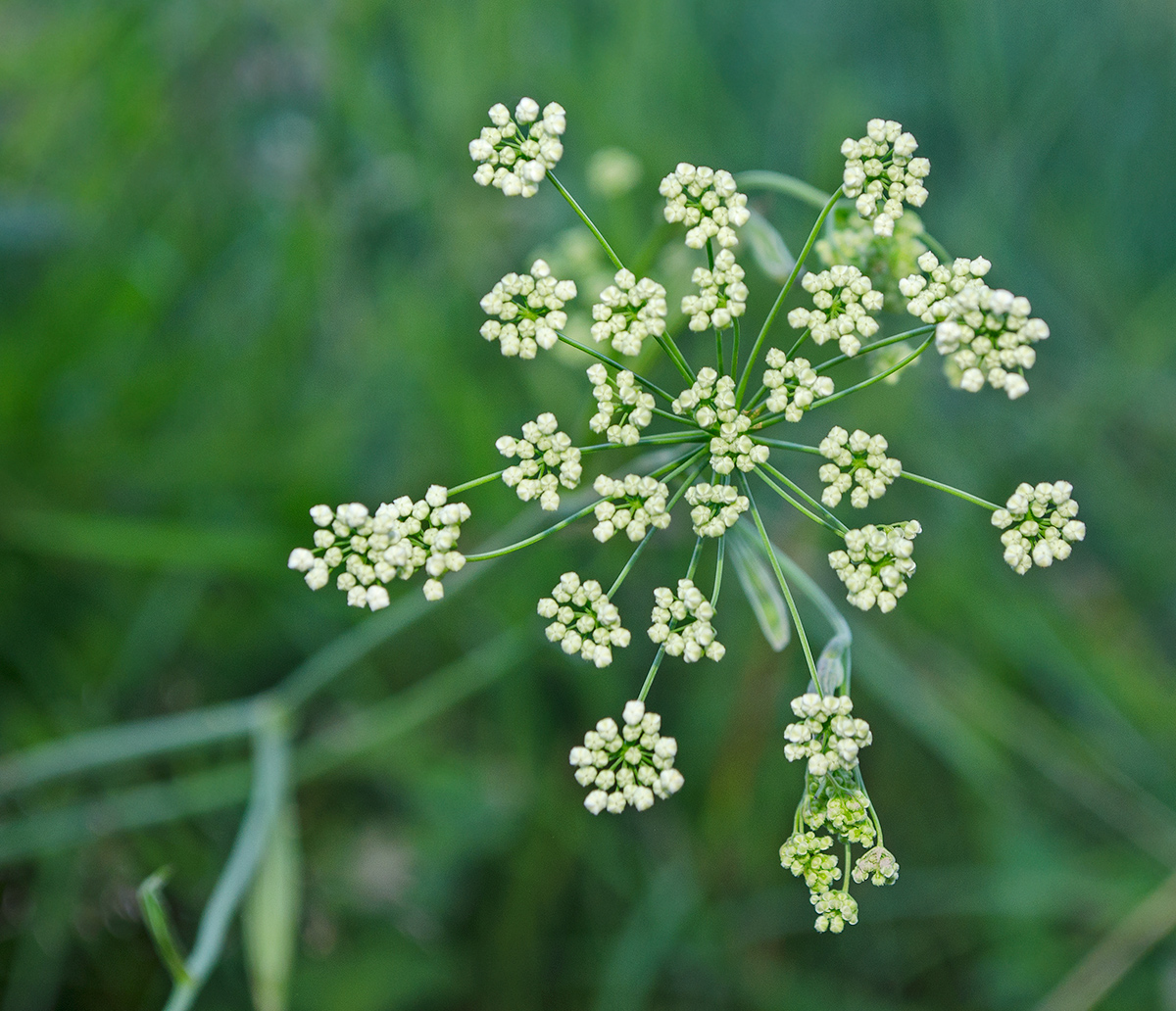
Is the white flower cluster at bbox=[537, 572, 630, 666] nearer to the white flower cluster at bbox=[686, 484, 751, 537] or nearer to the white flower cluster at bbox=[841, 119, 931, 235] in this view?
the white flower cluster at bbox=[686, 484, 751, 537]

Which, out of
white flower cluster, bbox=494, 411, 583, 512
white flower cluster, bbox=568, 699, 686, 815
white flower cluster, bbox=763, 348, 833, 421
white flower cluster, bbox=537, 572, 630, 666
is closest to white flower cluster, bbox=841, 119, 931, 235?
white flower cluster, bbox=763, 348, 833, 421

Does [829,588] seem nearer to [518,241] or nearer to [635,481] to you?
[518,241]

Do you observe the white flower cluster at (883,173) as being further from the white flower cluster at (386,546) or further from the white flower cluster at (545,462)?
the white flower cluster at (386,546)

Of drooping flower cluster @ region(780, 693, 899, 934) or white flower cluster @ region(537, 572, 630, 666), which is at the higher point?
white flower cluster @ region(537, 572, 630, 666)

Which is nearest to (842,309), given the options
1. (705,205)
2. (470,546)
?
(705,205)

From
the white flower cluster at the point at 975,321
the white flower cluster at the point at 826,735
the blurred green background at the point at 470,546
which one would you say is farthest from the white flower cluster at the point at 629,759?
the blurred green background at the point at 470,546

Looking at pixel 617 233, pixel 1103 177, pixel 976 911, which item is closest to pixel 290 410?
pixel 617 233

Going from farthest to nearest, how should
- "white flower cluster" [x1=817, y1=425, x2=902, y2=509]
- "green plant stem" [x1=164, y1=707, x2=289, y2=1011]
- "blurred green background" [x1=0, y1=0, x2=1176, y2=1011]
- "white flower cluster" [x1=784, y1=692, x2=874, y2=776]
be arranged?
1. "blurred green background" [x1=0, y1=0, x2=1176, y2=1011]
2. "green plant stem" [x1=164, y1=707, x2=289, y2=1011]
3. "white flower cluster" [x1=817, y1=425, x2=902, y2=509]
4. "white flower cluster" [x1=784, y1=692, x2=874, y2=776]

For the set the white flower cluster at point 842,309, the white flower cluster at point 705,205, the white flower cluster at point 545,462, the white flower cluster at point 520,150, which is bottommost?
the white flower cluster at point 545,462
